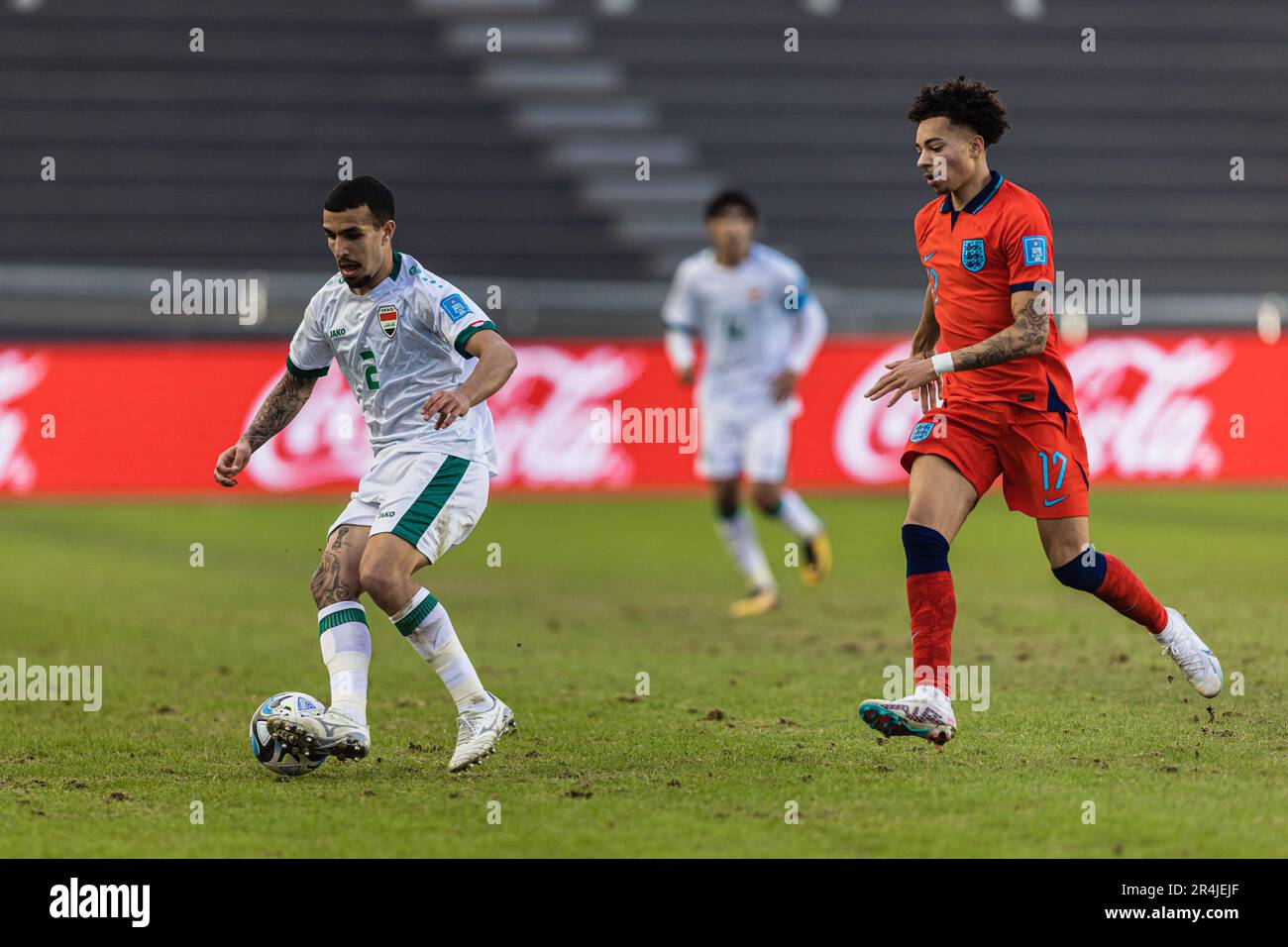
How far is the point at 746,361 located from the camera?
1149 centimetres

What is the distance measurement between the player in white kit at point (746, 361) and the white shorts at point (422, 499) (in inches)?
189

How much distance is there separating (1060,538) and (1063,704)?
3.57ft

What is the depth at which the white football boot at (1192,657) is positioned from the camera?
6180 mm

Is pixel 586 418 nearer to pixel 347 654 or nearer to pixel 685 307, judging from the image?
pixel 685 307

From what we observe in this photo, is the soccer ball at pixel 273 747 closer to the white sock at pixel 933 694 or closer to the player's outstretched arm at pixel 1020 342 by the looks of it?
the white sock at pixel 933 694

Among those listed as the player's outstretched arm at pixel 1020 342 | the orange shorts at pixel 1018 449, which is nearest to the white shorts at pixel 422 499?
the orange shorts at pixel 1018 449

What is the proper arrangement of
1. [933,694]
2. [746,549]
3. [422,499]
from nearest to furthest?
[933,694], [422,499], [746,549]

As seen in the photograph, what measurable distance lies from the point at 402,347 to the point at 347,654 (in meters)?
1.09

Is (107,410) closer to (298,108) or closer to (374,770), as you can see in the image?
(298,108)

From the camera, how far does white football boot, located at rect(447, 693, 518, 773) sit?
18.2 ft
